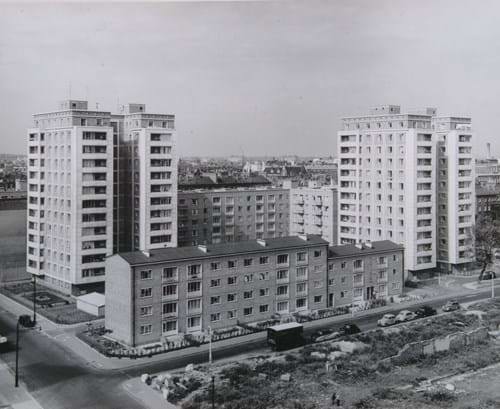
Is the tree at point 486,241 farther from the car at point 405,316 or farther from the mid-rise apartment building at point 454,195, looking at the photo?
the car at point 405,316

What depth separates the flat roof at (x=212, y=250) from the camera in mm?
31794

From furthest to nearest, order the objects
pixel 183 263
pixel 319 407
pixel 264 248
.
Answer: pixel 264 248 < pixel 183 263 < pixel 319 407

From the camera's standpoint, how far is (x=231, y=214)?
57.9 m

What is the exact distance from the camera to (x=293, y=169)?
108 meters

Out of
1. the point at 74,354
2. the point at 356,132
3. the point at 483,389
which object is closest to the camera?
the point at 483,389

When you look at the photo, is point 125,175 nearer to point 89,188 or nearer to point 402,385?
point 89,188

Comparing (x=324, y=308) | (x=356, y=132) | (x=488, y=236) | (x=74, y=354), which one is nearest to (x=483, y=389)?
(x=324, y=308)

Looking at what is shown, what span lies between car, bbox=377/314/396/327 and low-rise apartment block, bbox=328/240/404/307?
4.36 m

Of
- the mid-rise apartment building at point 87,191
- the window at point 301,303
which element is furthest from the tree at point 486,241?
the mid-rise apartment building at point 87,191

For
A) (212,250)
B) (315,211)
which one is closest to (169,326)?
(212,250)

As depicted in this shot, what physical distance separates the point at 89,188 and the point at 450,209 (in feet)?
92.1

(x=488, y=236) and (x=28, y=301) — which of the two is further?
(x=488, y=236)

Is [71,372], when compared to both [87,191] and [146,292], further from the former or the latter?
[87,191]

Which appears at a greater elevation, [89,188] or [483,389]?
[89,188]
